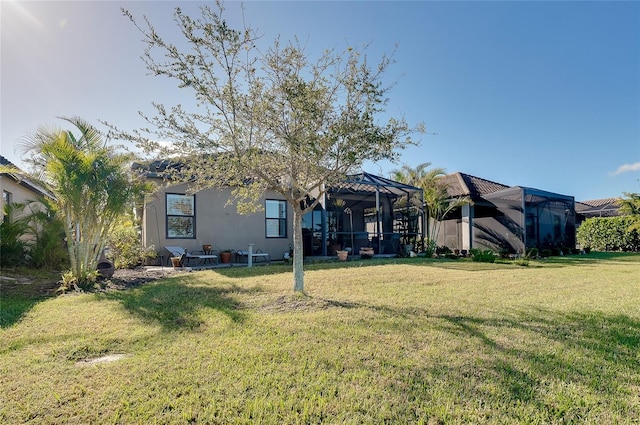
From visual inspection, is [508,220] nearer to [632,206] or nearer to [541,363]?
[632,206]

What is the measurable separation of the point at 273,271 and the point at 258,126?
5.66 m

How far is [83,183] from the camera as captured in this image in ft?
26.9

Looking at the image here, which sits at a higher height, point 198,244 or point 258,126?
point 258,126

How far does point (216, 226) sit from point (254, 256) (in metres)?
2.02

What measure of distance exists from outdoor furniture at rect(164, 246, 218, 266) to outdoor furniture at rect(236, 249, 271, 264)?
3.21 feet

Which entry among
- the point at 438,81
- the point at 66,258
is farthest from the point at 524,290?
the point at 66,258

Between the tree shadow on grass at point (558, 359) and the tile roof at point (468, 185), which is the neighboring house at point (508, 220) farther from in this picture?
the tree shadow on grass at point (558, 359)

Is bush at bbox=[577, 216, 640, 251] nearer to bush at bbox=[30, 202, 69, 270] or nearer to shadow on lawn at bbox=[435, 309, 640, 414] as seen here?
shadow on lawn at bbox=[435, 309, 640, 414]

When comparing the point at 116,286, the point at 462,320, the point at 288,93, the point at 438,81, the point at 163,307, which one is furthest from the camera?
the point at 438,81

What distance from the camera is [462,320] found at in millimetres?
5176

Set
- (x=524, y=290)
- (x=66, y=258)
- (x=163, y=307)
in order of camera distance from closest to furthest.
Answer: (x=163, y=307) < (x=524, y=290) < (x=66, y=258)

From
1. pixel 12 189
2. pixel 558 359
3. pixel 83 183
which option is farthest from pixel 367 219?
pixel 12 189

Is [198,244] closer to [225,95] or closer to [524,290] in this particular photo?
[225,95]

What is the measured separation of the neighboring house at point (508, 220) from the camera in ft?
57.6
